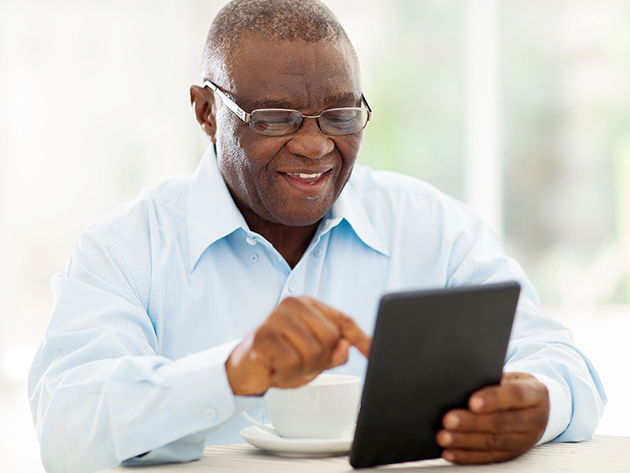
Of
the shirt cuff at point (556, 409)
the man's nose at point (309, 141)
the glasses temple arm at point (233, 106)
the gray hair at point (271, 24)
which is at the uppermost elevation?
the gray hair at point (271, 24)

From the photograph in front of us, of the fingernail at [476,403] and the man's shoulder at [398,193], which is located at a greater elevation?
the man's shoulder at [398,193]

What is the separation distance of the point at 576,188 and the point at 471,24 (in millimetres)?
1384

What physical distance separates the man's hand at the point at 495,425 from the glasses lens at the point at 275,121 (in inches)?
27.4

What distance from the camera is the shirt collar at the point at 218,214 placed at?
1.58m

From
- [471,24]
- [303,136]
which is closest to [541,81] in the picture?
[471,24]

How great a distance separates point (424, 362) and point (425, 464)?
0.19 metres

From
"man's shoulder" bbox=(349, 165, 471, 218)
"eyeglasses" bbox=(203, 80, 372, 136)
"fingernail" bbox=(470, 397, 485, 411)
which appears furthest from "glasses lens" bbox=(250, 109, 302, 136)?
"fingernail" bbox=(470, 397, 485, 411)

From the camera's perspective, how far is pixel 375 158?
5199 millimetres

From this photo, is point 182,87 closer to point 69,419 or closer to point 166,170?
point 166,170

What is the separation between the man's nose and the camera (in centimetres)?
149

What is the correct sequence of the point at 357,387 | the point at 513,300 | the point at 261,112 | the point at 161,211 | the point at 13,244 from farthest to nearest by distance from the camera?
1. the point at 13,244
2. the point at 161,211
3. the point at 261,112
4. the point at 357,387
5. the point at 513,300

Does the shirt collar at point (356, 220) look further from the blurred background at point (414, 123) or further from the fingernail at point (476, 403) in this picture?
the blurred background at point (414, 123)

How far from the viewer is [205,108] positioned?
1.76 m

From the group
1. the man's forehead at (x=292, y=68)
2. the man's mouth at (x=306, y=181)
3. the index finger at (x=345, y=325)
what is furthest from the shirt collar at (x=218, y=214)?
the index finger at (x=345, y=325)
